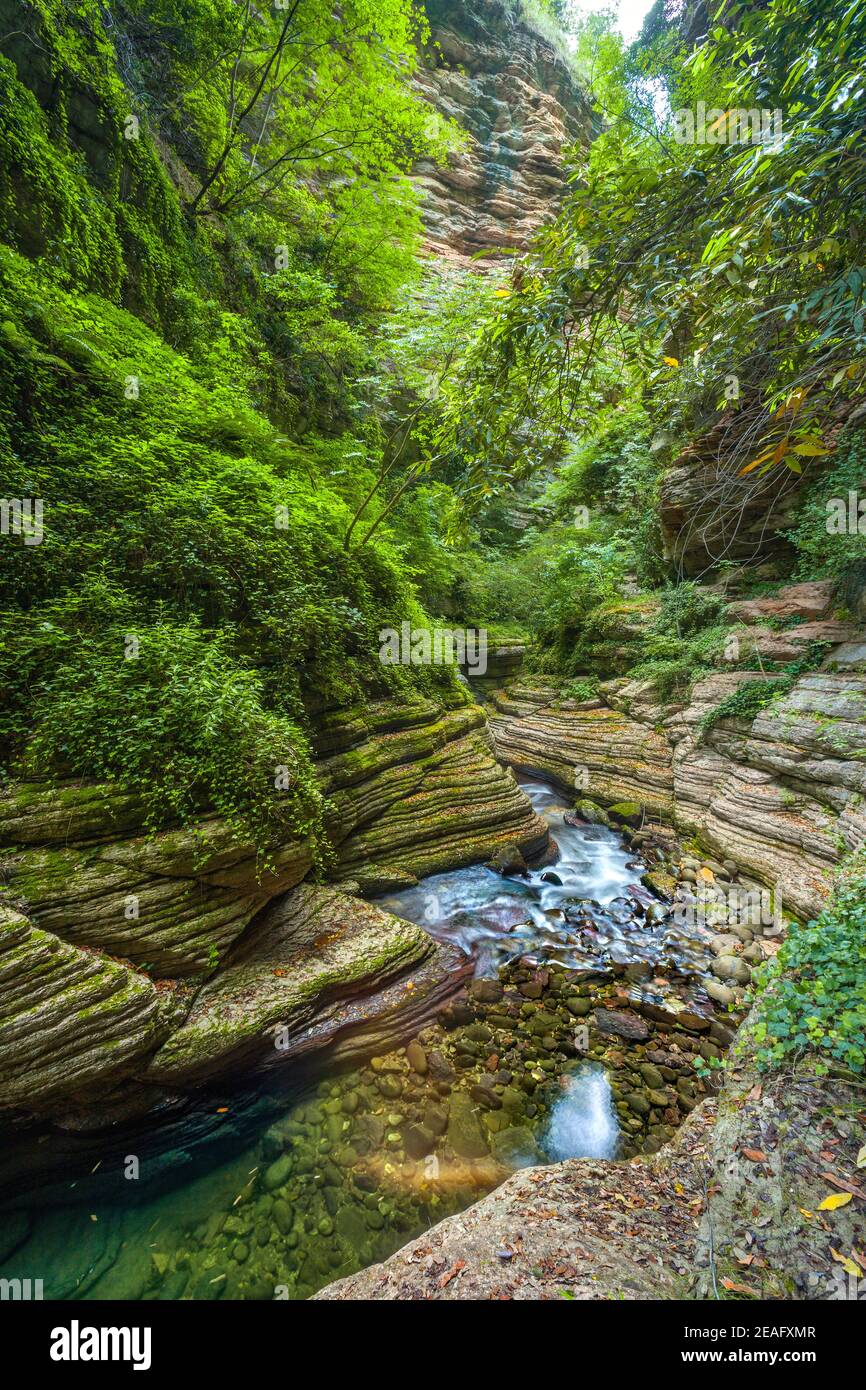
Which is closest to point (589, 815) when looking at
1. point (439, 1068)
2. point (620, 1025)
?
point (620, 1025)

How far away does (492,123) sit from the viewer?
80.7 feet

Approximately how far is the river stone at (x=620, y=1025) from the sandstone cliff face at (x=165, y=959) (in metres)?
1.67

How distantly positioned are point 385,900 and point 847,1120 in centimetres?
517

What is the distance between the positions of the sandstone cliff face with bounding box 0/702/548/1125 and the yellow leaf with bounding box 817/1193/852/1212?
3.63 m

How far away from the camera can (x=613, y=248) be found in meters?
3.45

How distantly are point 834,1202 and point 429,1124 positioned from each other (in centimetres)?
304

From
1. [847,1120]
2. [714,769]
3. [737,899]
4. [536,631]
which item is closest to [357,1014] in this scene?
[847,1120]

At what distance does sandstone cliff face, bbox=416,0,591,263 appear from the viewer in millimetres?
21906

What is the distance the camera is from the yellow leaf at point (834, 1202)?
7.90 feet

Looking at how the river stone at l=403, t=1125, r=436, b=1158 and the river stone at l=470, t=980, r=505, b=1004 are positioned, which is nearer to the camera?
the river stone at l=403, t=1125, r=436, b=1158

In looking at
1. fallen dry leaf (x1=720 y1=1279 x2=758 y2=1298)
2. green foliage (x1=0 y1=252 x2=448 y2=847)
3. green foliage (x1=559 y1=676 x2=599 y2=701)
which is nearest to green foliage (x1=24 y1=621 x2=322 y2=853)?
green foliage (x1=0 y1=252 x2=448 y2=847)

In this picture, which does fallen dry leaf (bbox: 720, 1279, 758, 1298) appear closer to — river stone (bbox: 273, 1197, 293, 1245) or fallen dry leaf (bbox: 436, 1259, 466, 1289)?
fallen dry leaf (bbox: 436, 1259, 466, 1289)

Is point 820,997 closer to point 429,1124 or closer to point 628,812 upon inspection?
point 429,1124

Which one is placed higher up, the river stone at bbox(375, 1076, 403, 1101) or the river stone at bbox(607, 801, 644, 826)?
Answer: the river stone at bbox(607, 801, 644, 826)
